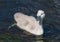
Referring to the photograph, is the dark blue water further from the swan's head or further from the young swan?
the swan's head

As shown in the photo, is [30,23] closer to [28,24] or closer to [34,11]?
[28,24]

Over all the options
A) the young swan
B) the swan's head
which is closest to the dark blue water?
the young swan

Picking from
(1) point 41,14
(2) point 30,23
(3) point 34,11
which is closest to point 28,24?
(2) point 30,23

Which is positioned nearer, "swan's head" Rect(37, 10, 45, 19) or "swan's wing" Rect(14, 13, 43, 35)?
"swan's wing" Rect(14, 13, 43, 35)

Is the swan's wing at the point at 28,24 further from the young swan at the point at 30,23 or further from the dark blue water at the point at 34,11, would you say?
the dark blue water at the point at 34,11

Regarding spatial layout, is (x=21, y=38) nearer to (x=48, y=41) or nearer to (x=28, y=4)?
(x=48, y=41)

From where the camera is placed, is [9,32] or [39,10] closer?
[9,32]

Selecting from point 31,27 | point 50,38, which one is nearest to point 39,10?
point 31,27

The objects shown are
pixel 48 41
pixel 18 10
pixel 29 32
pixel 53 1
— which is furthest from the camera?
pixel 53 1
